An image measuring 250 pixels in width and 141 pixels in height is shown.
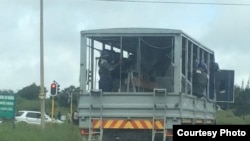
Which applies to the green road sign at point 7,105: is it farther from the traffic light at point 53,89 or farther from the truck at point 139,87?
the truck at point 139,87

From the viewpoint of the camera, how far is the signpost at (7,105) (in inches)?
1016

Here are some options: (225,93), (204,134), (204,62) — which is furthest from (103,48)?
(204,134)

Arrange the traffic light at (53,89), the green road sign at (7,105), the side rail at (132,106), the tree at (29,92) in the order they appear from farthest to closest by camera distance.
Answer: the tree at (29,92) < the traffic light at (53,89) < the green road sign at (7,105) < the side rail at (132,106)

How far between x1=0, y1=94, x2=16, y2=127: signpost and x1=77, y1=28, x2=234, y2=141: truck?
8152mm

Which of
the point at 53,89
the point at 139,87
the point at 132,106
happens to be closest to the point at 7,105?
the point at 53,89

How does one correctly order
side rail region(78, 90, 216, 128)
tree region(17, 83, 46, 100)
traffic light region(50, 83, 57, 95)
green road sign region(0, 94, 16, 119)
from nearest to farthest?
side rail region(78, 90, 216, 128), green road sign region(0, 94, 16, 119), traffic light region(50, 83, 57, 95), tree region(17, 83, 46, 100)

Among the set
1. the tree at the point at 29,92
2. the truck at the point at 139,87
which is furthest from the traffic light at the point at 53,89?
the tree at the point at 29,92

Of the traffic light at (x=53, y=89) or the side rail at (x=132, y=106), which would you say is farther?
the traffic light at (x=53, y=89)

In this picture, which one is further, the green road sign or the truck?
the green road sign

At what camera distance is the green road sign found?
2580 centimetres

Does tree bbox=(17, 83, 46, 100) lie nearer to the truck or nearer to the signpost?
the signpost

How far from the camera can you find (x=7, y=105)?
25.9 metres

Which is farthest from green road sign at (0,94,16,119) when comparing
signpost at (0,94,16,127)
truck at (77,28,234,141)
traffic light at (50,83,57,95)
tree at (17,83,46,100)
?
tree at (17,83,46,100)

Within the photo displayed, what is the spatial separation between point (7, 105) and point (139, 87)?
886cm
